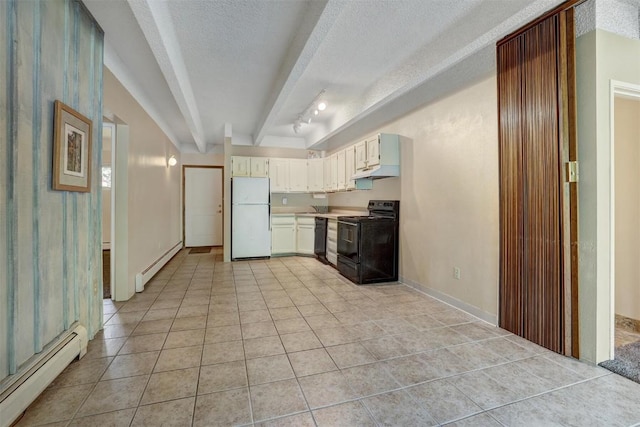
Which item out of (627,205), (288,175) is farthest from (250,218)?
(627,205)

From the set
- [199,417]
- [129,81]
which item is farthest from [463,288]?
[129,81]

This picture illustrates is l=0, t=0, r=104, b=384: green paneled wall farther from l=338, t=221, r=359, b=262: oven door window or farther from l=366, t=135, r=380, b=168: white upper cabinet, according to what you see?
l=366, t=135, r=380, b=168: white upper cabinet

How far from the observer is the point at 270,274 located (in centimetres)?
457

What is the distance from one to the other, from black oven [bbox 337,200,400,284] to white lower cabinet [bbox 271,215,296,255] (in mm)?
2080

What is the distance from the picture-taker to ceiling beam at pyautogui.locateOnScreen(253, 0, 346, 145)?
202 cm

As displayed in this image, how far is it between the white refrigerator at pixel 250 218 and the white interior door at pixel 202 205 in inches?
71.0

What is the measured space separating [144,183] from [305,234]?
3.05 m

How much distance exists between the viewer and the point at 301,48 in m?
2.50

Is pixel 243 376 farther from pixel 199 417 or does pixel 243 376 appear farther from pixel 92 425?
pixel 92 425

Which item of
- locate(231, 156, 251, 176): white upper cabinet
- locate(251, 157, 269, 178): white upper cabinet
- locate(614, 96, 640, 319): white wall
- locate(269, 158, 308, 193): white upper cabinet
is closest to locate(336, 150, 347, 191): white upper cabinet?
locate(269, 158, 308, 193): white upper cabinet

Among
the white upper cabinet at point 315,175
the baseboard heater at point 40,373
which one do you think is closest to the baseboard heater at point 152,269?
the baseboard heater at point 40,373

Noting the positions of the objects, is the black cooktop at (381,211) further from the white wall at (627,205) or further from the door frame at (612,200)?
the door frame at (612,200)

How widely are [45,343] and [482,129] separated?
11.9 ft

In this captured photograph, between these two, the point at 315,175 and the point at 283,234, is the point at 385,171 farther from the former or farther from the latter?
the point at 283,234
